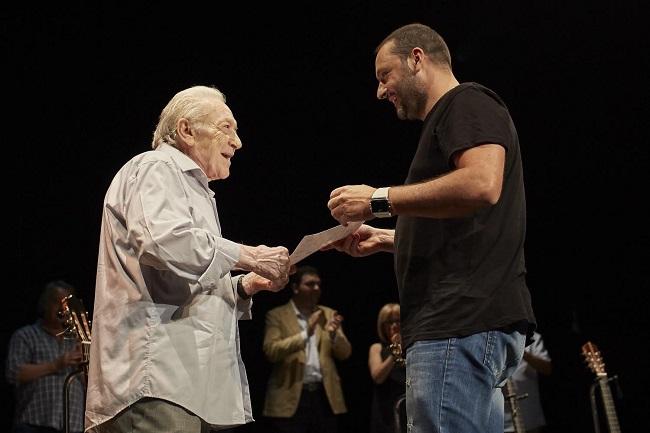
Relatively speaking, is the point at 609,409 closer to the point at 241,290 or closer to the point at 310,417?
the point at 310,417

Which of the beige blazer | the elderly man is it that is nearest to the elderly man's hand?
the elderly man

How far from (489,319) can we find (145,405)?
3.04 feet

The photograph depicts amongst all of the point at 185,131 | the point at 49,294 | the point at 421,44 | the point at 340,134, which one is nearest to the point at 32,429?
the point at 49,294

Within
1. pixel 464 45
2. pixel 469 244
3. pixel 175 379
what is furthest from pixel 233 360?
pixel 464 45

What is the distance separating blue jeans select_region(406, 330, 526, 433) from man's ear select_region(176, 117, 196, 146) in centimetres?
102

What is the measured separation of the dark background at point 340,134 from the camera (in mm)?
5844

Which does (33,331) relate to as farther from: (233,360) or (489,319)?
(489,319)

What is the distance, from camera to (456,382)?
1.84m

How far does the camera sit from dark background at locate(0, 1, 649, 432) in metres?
5.84

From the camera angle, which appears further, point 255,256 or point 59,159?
point 59,159

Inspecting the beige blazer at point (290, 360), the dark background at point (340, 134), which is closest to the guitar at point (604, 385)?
the dark background at point (340, 134)

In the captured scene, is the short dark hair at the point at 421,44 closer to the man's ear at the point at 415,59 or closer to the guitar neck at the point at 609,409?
the man's ear at the point at 415,59

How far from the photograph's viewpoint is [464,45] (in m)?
6.60

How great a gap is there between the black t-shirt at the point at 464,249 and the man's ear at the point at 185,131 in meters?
0.81
